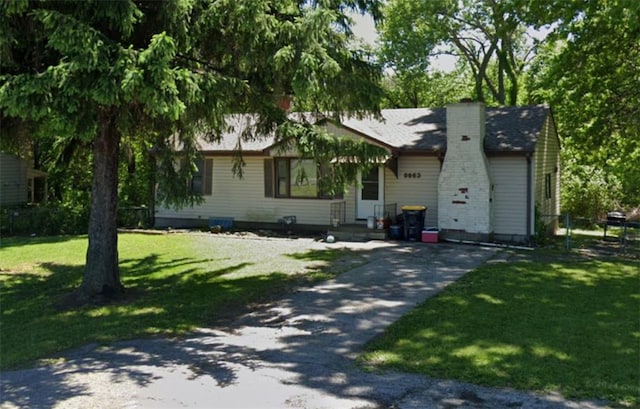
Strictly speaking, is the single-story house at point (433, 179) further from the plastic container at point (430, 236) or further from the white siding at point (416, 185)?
the plastic container at point (430, 236)

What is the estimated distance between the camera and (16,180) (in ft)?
86.6

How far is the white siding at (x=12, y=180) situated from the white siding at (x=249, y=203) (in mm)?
9707

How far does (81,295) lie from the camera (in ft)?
32.7

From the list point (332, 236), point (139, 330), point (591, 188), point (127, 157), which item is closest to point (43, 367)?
point (139, 330)

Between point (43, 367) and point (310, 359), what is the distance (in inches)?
121

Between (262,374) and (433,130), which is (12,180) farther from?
(262,374)

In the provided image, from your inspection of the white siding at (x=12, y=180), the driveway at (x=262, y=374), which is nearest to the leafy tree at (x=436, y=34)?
the white siding at (x=12, y=180)

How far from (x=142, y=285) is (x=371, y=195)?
8.66 meters

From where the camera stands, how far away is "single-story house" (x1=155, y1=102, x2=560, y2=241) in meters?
16.2

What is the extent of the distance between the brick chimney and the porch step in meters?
1.76

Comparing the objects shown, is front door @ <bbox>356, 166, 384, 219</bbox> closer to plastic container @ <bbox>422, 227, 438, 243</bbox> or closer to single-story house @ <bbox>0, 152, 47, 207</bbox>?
plastic container @ <bbox>422, 227, 438, 243</bbox>

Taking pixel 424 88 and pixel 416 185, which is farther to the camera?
pixel 424 88

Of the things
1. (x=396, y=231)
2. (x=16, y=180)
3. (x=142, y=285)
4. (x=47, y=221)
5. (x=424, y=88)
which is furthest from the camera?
(x=424, y=88)

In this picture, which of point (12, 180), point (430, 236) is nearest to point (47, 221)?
point (12, 180)
